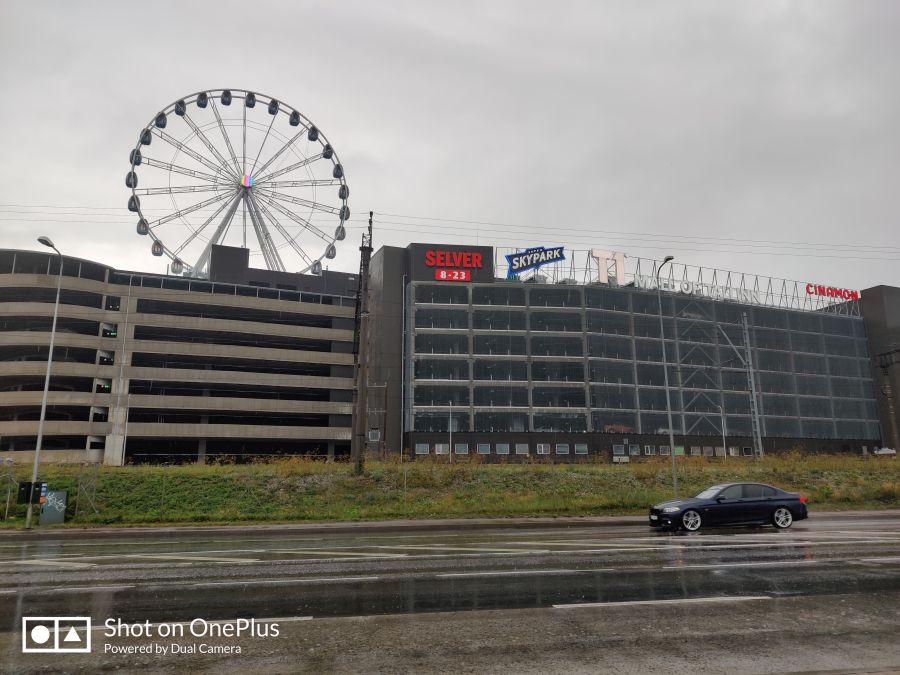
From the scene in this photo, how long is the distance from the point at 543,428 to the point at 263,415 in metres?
33.8

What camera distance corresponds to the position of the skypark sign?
71.2 m

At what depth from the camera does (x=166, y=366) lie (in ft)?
225

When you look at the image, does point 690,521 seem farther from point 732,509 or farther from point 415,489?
point 415,489

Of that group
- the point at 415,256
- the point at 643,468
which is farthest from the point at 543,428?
the point at 643,468

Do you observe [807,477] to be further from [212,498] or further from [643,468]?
[212,498]

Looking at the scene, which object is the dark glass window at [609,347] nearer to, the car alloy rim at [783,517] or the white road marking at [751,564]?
the car alloy rim at [783,517]

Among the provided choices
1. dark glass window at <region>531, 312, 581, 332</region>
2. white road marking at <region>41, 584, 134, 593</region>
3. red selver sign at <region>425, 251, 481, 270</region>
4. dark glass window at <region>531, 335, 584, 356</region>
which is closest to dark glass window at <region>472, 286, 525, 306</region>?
dark glass window at <region>531, 312, 581, 332</region>

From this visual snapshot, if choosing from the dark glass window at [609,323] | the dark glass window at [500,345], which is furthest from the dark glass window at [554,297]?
the dark glass window at [500,345]

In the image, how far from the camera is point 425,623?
8.20m

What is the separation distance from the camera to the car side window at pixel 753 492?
1935 centimetres

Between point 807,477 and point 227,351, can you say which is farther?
point 227,351

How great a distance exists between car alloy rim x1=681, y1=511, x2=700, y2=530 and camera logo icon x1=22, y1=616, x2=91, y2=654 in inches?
640

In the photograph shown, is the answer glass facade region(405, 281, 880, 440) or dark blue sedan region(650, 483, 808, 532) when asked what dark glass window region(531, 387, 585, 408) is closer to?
→ glass facade region(405, 281, 880, 440)

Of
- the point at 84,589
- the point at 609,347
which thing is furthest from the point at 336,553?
the point at 609,347
